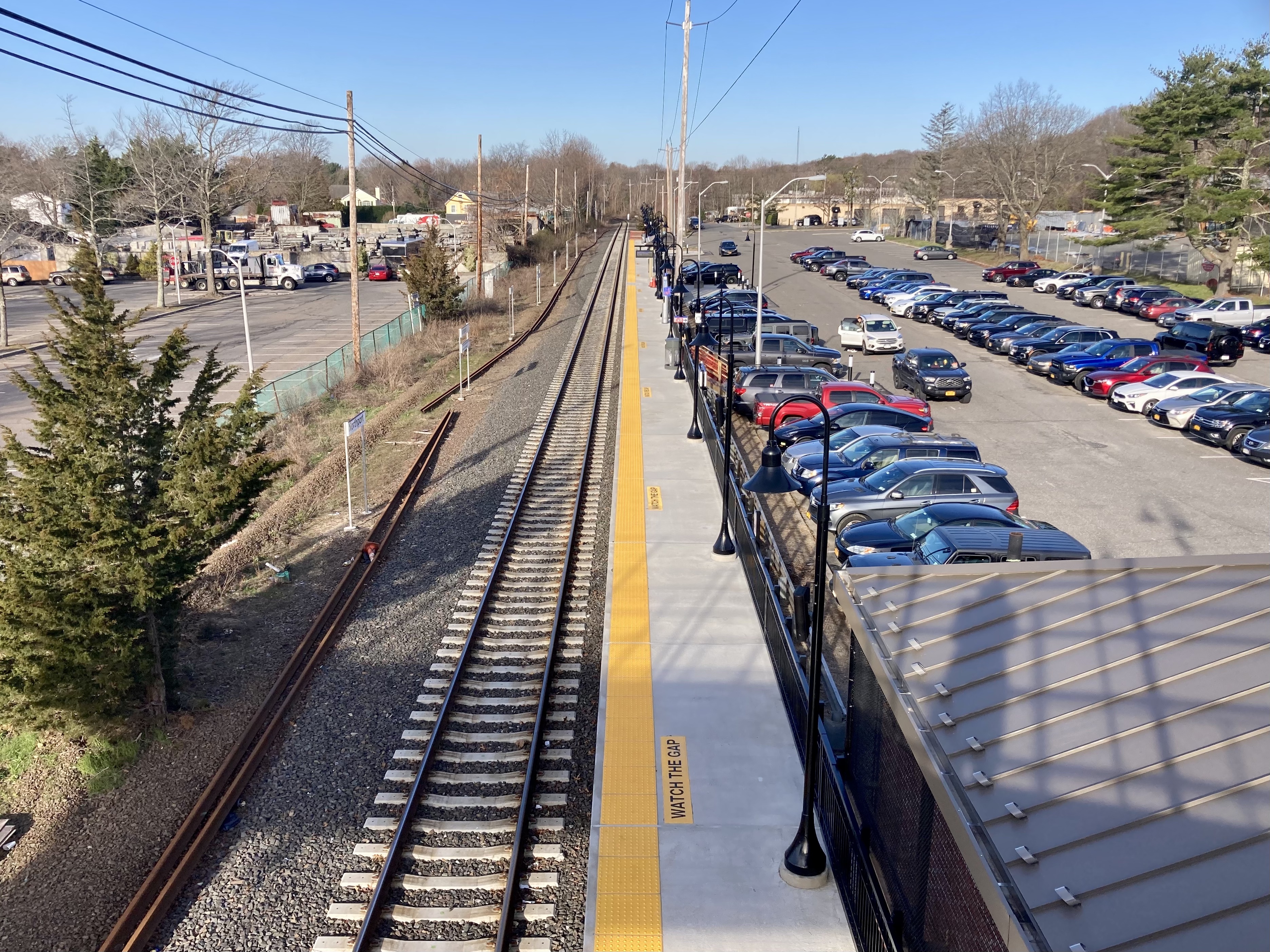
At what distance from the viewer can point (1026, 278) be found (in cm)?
5884

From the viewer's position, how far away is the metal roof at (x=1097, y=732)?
17.4ft

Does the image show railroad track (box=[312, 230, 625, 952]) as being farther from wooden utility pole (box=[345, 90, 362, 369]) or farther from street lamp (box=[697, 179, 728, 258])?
street lamp (box=[697, 179, 728, 258])

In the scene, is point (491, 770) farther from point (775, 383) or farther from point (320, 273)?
point (320, 273)

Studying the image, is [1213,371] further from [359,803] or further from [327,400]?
[359,803]

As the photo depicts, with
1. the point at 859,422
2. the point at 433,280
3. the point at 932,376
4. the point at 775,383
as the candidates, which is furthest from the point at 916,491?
the point at 433,280

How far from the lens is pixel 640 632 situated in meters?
14.1

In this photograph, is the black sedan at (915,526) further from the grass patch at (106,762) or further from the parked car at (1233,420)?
the parked car at (1233,420)

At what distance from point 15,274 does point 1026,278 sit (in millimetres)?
69907

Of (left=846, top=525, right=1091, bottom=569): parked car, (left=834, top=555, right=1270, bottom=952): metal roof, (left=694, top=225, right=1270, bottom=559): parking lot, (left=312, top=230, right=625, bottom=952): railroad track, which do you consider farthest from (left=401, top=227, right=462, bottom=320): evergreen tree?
(left=834, top=555, right=1270, bottom=952): metal roof

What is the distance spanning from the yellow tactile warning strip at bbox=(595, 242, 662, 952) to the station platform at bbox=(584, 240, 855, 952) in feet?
0.05

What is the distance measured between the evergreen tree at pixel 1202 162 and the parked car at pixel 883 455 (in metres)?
38.2

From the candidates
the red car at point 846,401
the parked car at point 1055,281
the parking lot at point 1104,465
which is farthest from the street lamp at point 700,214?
the parked car at point 1055,281

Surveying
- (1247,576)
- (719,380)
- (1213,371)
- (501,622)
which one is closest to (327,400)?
(719,380)

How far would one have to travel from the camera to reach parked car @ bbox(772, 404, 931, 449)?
22344 mm
